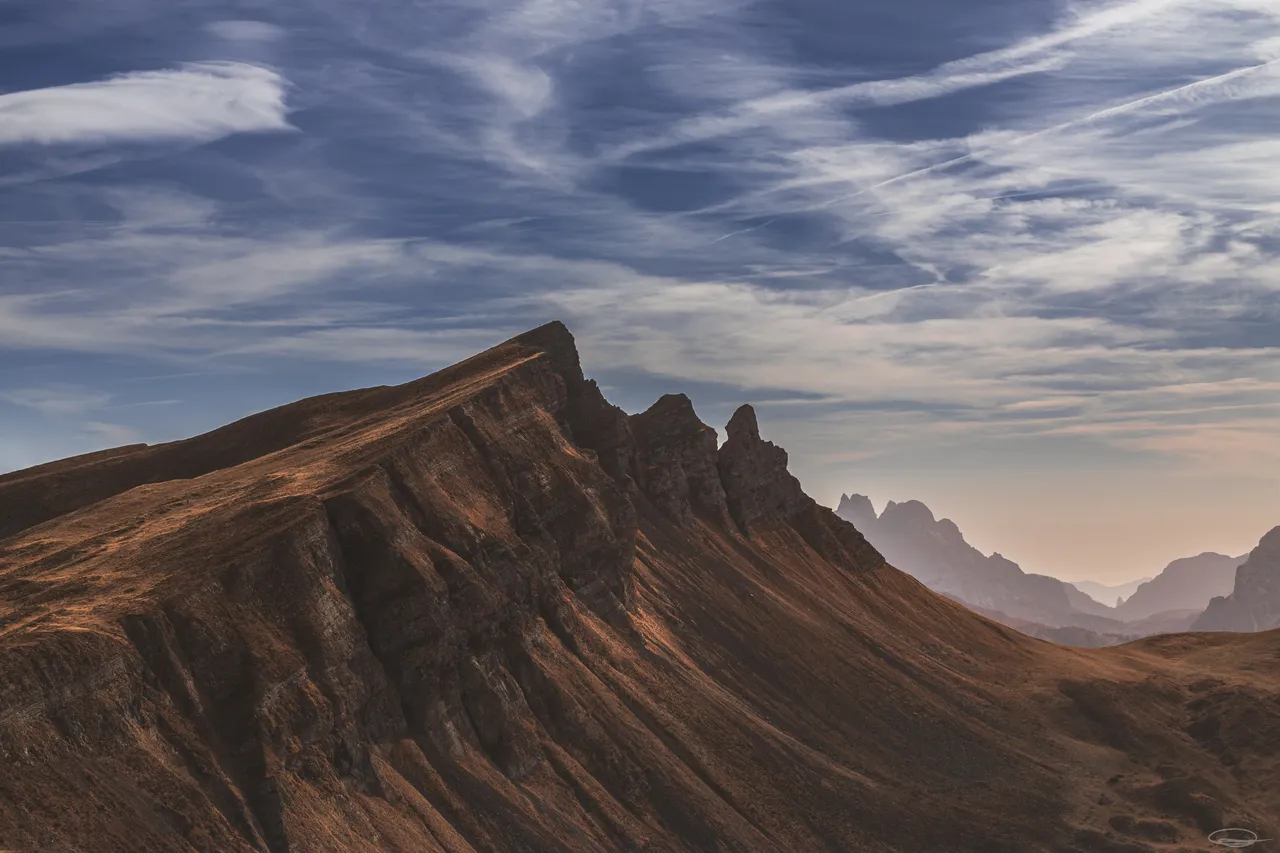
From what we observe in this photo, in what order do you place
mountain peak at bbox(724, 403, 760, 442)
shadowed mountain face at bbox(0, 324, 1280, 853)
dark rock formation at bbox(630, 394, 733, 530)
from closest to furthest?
shadowed mountain face at bbox(0, 324, 1280, 853) → dark rock formation at bbox(630, 394, 733, 530) → mountain peak at bbox(724, 403, 760, 442)

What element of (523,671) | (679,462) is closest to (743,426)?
(679,462)

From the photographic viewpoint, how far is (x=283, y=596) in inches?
2766

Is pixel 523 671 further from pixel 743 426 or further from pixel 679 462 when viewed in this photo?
pixel 743 426

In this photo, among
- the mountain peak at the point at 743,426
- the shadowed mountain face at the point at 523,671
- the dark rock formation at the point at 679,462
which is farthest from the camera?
the mountain peak at the point at 743,426

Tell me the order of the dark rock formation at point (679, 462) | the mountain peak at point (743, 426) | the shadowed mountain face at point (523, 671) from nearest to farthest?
the shadowed mountain face at point (523, 671)
the dark rock formation at point (679, 462)
the mountain peak at point (743, 426)

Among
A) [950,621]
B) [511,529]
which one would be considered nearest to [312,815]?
[511,529]

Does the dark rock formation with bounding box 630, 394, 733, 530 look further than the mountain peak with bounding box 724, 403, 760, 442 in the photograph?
No

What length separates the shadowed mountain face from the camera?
59812 mm

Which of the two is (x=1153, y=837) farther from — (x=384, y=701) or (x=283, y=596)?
(x=283, y=596)

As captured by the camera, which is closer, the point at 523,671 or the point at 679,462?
the point at 523,671

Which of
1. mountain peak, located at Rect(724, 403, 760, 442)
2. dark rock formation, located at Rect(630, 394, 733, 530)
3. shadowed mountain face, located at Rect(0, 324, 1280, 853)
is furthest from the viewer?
mountain peak, located at Rect(724, 403, 760, 442)

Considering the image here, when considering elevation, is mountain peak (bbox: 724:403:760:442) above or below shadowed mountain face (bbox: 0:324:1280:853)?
above

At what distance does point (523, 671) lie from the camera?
89.6 meters

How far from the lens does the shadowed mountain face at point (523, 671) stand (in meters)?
59.8
